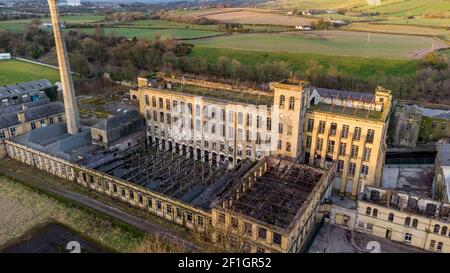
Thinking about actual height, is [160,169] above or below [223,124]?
below

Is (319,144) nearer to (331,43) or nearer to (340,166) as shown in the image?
(340,166)

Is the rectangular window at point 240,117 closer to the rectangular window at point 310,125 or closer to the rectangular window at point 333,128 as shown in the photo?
the rectangular window at point 310,125

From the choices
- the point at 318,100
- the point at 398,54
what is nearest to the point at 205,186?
the point at 318,100

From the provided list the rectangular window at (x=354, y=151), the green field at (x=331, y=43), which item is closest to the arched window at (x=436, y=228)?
the rectangular window at (x=354, y=151)

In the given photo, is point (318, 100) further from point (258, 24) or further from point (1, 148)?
point (258, 24)
